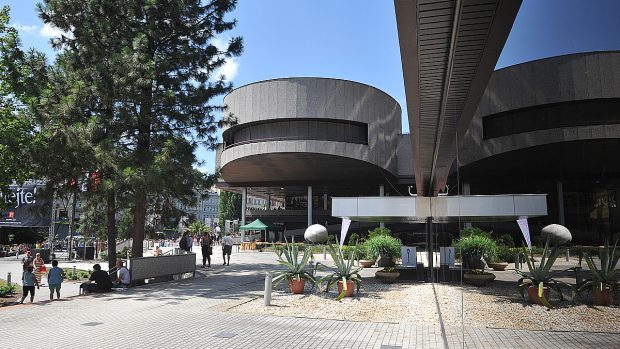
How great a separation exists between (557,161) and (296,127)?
3261 cm

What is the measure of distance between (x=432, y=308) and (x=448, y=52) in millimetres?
6988

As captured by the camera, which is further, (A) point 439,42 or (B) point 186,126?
(B) point 186,126

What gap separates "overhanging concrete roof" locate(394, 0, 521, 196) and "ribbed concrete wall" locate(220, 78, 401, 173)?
2812cm

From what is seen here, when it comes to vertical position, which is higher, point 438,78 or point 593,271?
point 438,78

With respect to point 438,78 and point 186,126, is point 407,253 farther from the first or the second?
point 438,78

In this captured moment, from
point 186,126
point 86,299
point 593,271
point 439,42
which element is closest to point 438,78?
point 439,42

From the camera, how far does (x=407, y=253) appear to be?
17625 millimetres

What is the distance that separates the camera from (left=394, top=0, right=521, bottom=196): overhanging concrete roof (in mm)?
4461

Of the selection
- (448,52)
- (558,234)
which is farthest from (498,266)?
(448,52)

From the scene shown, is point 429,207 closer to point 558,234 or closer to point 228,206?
point 558,234

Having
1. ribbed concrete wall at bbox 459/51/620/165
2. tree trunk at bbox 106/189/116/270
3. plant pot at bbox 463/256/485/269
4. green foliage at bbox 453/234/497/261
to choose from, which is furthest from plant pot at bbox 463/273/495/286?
tree trunk at bbox 106/189/116/270

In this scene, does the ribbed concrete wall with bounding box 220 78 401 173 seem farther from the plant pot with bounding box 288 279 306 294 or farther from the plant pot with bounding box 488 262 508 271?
the plant pot with bounding box 288 279 306 294

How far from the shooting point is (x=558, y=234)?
20.8 feet

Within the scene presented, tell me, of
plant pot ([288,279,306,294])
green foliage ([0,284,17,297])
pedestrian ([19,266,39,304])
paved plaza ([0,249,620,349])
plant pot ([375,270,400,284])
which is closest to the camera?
paved plaza ([0,249,620,349])
